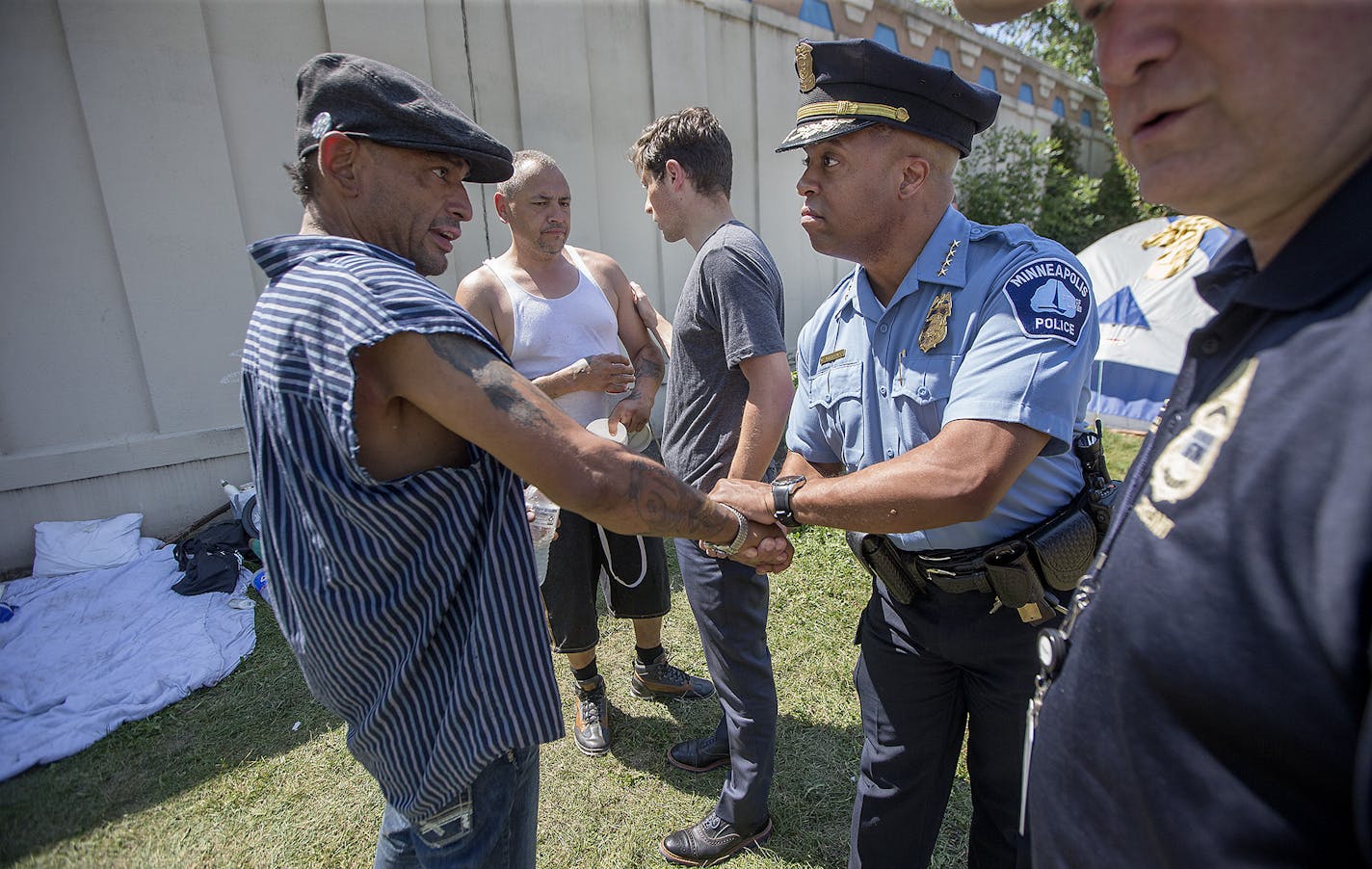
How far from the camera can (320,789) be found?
116 inches

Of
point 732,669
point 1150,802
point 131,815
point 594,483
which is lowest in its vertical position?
point 131,815

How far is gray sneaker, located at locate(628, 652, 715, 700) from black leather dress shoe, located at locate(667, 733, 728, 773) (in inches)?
17.5

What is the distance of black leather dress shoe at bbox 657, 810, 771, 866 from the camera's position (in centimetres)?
250

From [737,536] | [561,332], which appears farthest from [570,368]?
[737,536]

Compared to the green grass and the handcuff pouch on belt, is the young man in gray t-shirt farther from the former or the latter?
the handcuff pouch on belt

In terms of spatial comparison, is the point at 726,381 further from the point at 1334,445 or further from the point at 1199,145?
the point at 1334,445

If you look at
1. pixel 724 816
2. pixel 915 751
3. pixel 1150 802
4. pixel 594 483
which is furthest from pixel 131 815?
pixel 1150 802

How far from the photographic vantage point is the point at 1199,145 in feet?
2.58

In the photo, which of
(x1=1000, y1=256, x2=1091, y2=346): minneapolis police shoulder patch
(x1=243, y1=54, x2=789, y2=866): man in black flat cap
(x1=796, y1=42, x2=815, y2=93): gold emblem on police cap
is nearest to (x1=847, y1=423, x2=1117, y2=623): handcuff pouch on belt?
(x1=1000, y1=256, x2=1091, y2=346): minneapolis police shoulder patch

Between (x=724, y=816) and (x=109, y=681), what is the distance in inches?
131

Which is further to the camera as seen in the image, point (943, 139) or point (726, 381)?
point (726, 381)

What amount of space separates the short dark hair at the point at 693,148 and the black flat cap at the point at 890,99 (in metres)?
0.71

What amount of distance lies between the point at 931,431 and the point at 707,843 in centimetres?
180

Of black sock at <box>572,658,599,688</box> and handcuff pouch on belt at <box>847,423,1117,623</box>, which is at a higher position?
handcuff pouch on belt at <box>847,423,1117,623</box>
